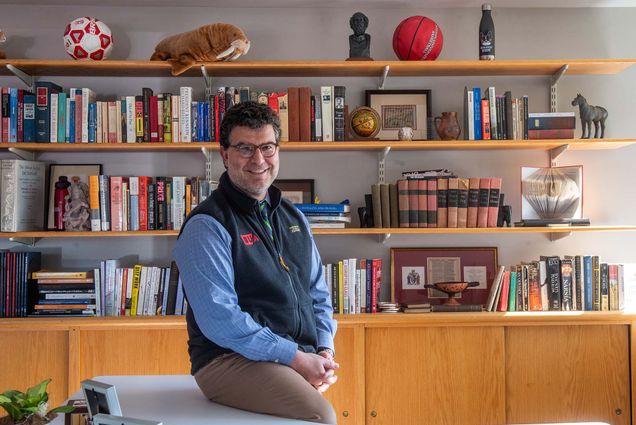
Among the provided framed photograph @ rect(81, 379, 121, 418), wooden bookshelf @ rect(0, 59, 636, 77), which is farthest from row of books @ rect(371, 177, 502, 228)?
framed photograph @ rect(81, 379, 121, 418)

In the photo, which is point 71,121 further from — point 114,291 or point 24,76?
point 114,291

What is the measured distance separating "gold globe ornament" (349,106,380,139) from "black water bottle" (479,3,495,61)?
582 mm

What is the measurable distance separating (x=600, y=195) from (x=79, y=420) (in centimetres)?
292

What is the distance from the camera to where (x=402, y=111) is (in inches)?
148

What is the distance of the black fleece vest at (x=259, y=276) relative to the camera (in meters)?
2.27

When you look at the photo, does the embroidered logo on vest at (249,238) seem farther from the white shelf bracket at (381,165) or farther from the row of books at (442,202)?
the white shelf bracket at (381,165)

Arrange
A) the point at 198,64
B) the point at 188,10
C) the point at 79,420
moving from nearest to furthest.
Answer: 1. the point at 79,420
2. the point at 198,64
3. the point at 188,10

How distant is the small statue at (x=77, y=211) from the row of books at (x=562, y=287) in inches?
75.1

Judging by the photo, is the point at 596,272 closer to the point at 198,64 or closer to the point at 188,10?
the point at 198,64

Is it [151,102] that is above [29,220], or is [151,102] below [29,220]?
above

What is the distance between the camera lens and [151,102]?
3557mm

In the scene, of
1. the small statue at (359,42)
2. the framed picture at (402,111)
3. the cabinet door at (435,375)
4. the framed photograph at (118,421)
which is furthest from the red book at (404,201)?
the framed photograph at (118,421)

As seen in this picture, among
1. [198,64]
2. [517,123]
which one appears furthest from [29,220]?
[517,123]

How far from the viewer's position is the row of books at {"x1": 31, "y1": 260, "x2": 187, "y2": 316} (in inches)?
138
